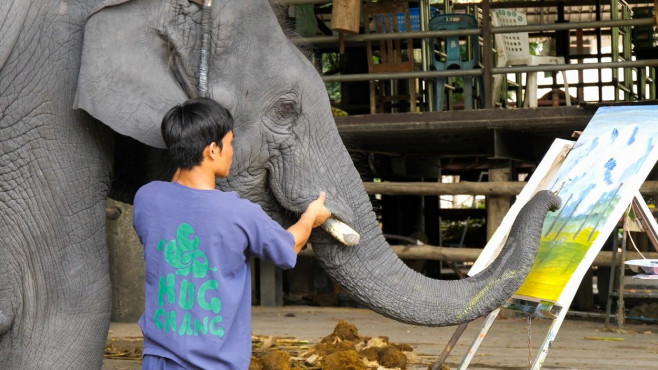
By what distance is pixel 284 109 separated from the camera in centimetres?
381

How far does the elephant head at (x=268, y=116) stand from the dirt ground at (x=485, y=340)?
84.0 inches

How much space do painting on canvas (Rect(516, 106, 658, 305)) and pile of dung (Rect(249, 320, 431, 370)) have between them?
110cm

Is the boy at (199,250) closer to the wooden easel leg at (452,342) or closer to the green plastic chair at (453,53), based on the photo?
the wooden easel leg at (452,342)

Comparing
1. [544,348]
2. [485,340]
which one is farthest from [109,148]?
[485,340]

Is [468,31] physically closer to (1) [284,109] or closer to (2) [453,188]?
(2) [453,188]

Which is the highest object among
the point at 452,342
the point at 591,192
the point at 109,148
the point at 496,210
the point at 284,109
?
the point at 284,109

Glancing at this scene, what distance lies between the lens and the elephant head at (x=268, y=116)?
3.59m

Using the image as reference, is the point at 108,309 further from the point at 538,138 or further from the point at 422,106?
the point at 422,106

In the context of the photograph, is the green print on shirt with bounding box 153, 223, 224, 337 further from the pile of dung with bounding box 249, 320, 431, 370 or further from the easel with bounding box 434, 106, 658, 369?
the pile of dung with bounding box 249, 320, 431, 370

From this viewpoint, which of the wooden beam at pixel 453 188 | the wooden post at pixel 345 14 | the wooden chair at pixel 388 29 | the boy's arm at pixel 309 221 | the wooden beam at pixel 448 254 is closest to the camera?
the boy's arm at pixel 309 221

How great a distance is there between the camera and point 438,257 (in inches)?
363

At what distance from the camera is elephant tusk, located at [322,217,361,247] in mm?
3727

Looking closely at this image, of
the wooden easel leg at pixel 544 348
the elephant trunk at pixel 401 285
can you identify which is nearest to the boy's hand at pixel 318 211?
the elephant trunk at pixel 401 285

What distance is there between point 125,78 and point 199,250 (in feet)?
2.38
